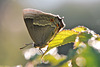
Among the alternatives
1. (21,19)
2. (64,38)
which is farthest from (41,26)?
(21,19)

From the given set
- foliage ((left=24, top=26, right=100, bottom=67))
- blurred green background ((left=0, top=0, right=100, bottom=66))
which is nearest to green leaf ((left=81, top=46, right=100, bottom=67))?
foliage ((left=24, top=26, right=100, bottom=67))

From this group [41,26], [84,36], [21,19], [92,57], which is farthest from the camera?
[21,19]

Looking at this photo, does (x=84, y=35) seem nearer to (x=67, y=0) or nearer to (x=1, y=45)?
(x=1, y=45)

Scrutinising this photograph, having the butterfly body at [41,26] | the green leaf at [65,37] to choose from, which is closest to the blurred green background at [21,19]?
the butterfly body at [41,26]

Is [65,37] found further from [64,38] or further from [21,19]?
[21,19]

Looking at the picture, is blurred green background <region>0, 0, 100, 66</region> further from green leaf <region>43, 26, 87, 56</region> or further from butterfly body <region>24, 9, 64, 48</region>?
green leaf <region>43, 26, 87, 56</region>

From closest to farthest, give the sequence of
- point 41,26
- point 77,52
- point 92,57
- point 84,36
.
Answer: point 92,57 < point 77,52 < point 84,36 < point 41,26
